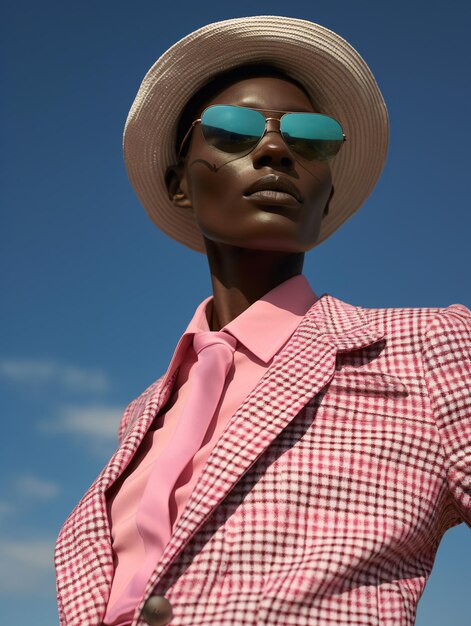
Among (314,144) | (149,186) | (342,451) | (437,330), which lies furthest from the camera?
(149,186)

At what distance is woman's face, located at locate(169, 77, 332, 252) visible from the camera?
4.13m

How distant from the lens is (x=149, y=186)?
534 centimetres

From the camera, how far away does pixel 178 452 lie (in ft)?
11.5

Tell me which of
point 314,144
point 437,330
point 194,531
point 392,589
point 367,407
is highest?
point 314,144

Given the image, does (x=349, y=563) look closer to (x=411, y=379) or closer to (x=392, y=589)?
(x=392, y=589)

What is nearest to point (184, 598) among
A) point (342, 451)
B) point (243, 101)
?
point (342, 451)

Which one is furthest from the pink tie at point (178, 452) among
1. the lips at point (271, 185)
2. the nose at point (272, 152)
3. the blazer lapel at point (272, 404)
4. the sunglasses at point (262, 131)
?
the sunglasses at point (262, 131)

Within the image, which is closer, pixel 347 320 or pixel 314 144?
pixel 347 320

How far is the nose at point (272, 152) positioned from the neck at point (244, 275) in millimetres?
444

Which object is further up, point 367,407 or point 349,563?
point 367,407

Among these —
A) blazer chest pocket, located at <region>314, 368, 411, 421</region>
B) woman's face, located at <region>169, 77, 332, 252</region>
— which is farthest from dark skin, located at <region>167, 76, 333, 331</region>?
blazer chest pocket, located at <region>314, 368, 411, 421</region>

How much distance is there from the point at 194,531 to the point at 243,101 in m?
2.34

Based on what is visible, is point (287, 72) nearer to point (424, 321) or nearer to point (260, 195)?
point (260, 195)

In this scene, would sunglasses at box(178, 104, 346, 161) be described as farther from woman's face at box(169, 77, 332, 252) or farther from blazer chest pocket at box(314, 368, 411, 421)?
blazer chest pocket at box(314, 368, 411, 421)
